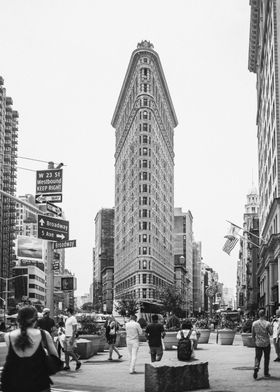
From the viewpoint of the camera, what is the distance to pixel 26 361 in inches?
271

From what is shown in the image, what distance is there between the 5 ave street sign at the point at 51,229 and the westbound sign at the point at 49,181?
126cm

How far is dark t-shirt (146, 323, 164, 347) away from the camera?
728 inches

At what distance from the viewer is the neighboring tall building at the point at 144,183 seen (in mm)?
138625

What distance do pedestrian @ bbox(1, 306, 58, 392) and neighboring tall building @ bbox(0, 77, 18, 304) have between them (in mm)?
144834

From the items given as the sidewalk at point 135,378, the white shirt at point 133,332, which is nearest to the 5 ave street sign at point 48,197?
the sidewalk at point 135,378

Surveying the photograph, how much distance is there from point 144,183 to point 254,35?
51836 millimetres

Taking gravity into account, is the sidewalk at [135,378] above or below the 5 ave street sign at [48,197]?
below

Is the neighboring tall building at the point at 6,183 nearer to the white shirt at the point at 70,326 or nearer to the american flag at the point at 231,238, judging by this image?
the american flag at the point at 231,238

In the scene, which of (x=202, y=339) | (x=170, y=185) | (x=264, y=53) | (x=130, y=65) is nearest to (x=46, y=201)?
(x=202, y=339)

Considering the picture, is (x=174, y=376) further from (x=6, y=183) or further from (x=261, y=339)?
(x=6, y=183)

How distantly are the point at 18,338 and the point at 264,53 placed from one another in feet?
269

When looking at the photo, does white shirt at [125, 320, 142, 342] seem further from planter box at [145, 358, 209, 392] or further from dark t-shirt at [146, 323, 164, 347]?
planter box at [145, 358, 209, 392]

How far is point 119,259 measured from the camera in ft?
547

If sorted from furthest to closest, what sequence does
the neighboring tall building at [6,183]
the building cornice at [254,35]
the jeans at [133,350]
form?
1. the neighboring tall building at [6,183]
2. the building cornice at [254,35]
3. the jeans at [133,350]
